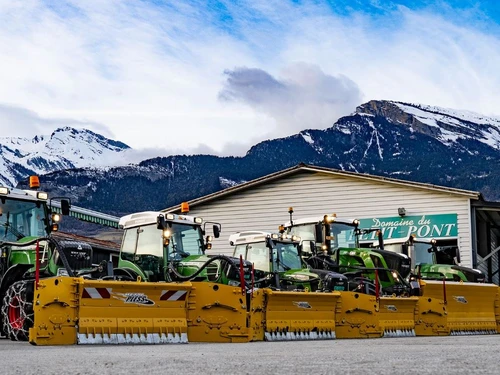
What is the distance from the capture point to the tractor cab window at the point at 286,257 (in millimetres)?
19062

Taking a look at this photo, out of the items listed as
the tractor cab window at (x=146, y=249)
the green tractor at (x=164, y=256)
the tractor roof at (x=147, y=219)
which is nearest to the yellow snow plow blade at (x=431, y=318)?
the green tractor at (x=164, y=256)

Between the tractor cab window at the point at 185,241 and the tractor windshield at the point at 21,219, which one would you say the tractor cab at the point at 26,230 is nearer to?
the tractor windshield at the point at 21,219

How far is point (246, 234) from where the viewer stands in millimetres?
19688

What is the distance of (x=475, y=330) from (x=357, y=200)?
10503 millimetres

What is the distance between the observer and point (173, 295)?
14094 mm

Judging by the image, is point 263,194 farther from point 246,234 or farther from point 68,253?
point 68,253

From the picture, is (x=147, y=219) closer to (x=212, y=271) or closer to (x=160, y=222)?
(x=160, y=222)

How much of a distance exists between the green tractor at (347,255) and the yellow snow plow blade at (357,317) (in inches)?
85.3

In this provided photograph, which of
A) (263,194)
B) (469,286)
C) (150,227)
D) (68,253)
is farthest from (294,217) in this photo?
(68,253)

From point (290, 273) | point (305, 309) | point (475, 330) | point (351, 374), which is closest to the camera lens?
point (351, 374)

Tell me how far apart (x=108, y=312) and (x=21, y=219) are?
2957 mm

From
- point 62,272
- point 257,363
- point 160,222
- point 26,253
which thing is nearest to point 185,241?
point 160,222

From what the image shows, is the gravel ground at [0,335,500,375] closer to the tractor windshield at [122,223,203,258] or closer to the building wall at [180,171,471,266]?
the tractor windshield at [122,223,203,258]

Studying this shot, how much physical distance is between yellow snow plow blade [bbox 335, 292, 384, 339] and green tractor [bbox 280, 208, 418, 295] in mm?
2166
